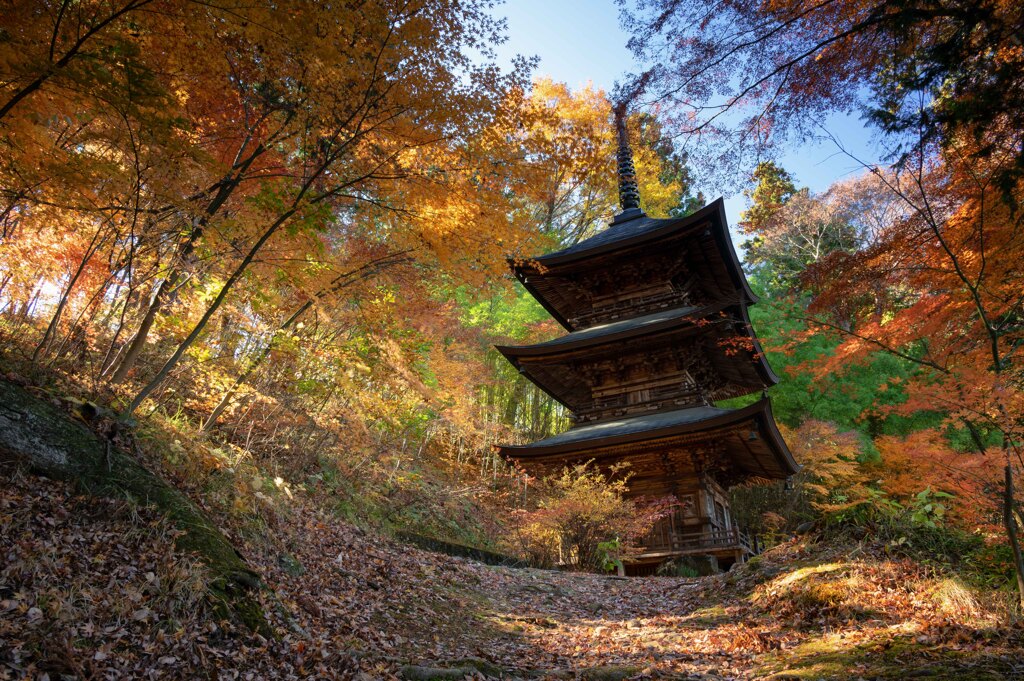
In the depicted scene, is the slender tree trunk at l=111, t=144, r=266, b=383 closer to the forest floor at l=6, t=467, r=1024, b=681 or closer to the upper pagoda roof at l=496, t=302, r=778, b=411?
Result: the forest floor at l=6, t=467, r=1024, b=681

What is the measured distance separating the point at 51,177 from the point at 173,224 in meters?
2.63

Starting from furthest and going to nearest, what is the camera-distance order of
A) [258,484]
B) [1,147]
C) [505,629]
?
[258,484] → [505,629] → [1,147]

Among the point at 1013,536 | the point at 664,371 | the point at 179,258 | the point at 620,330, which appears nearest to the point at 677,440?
the point at 664,371

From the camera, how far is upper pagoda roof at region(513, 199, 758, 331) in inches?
531

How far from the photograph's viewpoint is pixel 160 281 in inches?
303

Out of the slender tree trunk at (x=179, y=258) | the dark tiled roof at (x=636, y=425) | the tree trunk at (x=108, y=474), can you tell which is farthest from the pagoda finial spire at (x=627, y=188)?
the tree trunk at (x=108, y=474)

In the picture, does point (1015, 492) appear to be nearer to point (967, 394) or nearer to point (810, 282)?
point (967, 394)

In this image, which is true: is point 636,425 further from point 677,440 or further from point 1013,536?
point 1013,536

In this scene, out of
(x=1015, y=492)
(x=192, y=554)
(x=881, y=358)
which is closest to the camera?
(x=192, y=554)

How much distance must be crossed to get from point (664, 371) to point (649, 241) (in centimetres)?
342

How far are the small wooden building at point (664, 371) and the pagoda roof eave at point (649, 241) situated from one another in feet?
0.13

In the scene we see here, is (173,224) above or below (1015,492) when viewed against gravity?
above

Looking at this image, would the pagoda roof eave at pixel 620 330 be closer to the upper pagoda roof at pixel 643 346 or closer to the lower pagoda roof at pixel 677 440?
the upper pagoda roof at pixel 643 346

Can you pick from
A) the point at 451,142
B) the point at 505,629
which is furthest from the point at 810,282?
the point at 505,629
